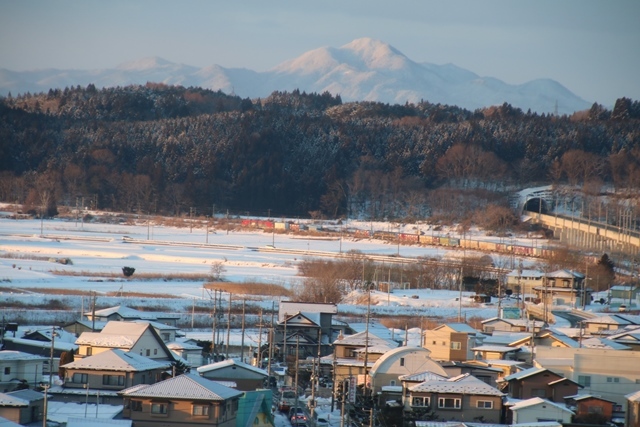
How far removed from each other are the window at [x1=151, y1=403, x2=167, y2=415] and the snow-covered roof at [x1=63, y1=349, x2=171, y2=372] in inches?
68.1

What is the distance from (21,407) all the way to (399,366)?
582 cm

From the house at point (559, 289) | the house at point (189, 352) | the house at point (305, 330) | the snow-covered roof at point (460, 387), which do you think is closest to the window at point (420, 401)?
the snow-covered roof at point (460, 387)

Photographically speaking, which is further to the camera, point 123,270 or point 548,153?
point 548,153

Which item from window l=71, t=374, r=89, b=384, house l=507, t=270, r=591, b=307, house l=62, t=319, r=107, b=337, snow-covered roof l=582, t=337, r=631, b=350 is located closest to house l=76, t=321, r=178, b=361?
window l=71, t=374, r=89, b=384

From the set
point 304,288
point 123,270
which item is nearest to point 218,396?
point 304,288

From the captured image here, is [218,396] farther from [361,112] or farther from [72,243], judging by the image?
[361,112]

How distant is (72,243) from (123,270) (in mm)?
8648

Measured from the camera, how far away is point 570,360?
16.0 m

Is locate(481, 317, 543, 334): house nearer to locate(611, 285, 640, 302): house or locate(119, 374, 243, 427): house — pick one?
locate(611, 285, 640, 302): house

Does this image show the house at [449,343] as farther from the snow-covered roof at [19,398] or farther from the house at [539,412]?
the snow-covered roof at [19,398]

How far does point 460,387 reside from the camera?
13.7 m

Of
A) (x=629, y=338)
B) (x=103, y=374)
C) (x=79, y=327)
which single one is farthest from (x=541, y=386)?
(x=79, y=327)

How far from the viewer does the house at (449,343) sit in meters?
17.4

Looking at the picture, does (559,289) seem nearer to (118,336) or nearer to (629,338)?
(629,338)
